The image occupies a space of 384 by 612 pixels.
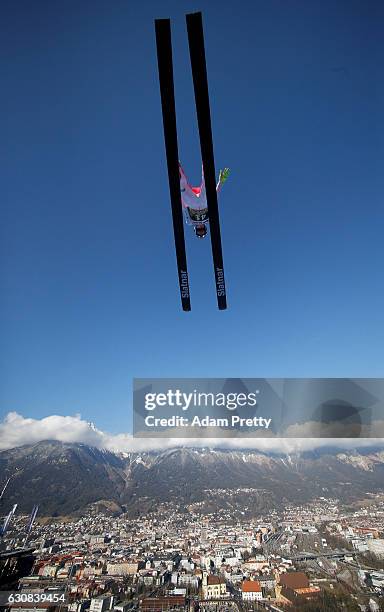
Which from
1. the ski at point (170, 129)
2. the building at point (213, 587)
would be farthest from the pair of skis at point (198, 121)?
the building at point (213, 587)

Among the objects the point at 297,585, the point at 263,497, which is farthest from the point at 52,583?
the point at 263,497

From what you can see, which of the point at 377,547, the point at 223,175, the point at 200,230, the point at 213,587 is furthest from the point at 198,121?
the point at 377,547

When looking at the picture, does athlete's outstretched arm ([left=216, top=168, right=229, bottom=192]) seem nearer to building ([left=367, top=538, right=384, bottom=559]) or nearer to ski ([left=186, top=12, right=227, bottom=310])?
ski ([left=186, top=12, right=227, bottom=310])

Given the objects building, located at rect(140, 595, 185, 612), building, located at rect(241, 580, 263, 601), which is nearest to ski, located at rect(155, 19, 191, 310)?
building, located at rect(140, 595, 185, 612)

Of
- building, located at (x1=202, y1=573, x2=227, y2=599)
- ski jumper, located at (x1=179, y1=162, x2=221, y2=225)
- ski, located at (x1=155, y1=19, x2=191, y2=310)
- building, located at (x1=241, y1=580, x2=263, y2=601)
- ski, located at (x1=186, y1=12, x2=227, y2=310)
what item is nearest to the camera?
ski, located at (x1=186, y1=12, x2=227, y2=310)

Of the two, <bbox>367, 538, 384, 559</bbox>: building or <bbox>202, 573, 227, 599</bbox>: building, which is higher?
<bbox>367, 538, 384, 559</bbox>: building

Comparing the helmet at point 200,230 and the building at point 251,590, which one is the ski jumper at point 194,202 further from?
the building at point 251,590
